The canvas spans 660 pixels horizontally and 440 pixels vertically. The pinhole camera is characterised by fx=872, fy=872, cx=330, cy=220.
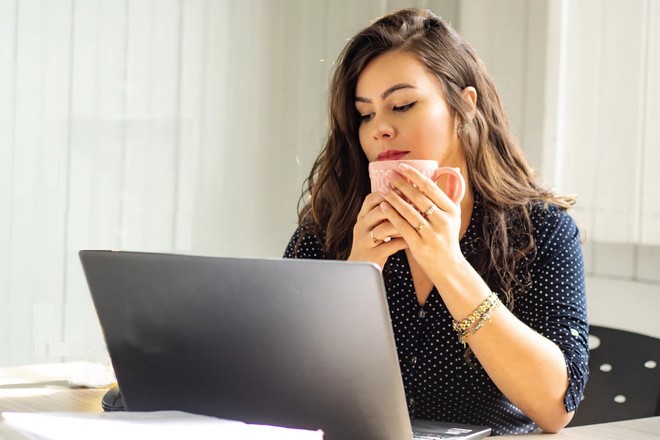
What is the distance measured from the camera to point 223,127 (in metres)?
3.21

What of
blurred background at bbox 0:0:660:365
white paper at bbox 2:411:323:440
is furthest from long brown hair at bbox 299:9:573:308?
blurred background at bbox 0:0:660:365

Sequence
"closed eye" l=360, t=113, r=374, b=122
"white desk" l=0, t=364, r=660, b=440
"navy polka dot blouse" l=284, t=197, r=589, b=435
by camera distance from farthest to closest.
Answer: "closed eye" l=360, t=113, r=374, b=122
"navy polka dot blouse" l=284, t=197, r=589, b=435
"white desk" l=0, t=364, r=660, b=440

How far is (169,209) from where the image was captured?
3076 millimetres

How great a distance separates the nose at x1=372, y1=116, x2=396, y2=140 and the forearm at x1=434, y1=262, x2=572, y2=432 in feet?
1.16

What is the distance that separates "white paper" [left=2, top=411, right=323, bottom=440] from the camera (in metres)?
0.78

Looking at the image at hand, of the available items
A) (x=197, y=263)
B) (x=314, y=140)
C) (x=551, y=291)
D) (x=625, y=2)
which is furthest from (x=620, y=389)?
(x=314, y=140)

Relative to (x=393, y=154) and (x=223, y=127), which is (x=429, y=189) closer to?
(x=393, y=154)

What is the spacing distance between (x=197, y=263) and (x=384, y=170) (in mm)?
408

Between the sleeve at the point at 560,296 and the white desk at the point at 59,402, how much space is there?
8 centimetres

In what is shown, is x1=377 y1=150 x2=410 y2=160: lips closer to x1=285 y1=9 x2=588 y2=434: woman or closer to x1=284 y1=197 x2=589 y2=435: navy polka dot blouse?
x1=285 y1=9 x2=588 y2=434: woman

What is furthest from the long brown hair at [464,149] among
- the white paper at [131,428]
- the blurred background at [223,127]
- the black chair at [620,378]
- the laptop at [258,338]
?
the blurred background at [223,127]

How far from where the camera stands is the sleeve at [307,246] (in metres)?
1.64

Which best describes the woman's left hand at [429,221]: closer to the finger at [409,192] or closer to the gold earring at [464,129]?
the finger at [409,192]

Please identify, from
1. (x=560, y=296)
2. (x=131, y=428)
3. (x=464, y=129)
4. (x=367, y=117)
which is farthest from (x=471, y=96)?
(x=131, y=428)
